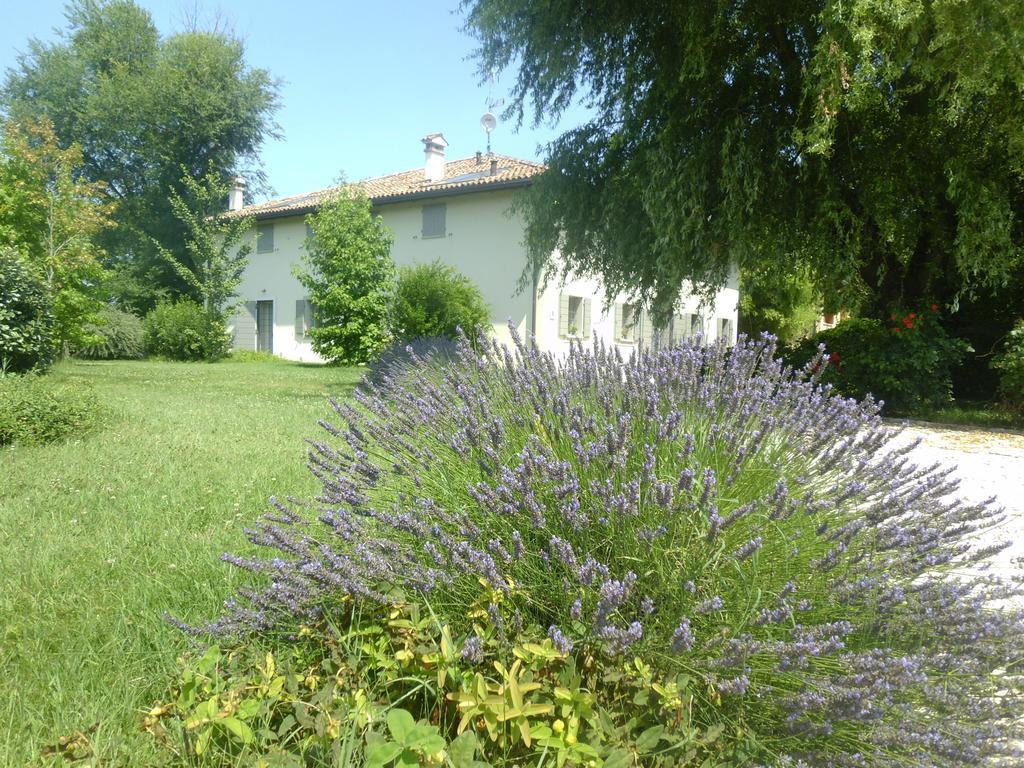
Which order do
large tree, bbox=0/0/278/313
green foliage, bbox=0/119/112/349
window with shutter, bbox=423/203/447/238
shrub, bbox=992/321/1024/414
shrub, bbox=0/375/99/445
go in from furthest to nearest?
large tree, bbox=0/0/278/313 → window with shutter, bbox=423/203/447/238 → green foliage, bbox=0/119/112/349 → shrub, bbox=992/321/1024/414 → shrub, bbox=0/375/99/445

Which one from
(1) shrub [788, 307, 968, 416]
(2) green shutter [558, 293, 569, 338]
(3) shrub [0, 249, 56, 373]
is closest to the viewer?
(3) shrub [0, 249, 56, 373]

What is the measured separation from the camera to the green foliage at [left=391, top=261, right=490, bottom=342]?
17031mm

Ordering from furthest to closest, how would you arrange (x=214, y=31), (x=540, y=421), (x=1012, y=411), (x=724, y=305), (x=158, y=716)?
(x=214, y=31) < (x=724, y=305) < (x=1012, y=411) < (x=540, y=421) < (x=158, y=716)

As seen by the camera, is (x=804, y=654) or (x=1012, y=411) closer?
(x=804, y=654)

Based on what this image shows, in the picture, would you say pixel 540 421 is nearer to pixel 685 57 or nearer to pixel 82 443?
pixel 82 443

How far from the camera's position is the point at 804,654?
1.66 meters

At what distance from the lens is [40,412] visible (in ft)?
20.8

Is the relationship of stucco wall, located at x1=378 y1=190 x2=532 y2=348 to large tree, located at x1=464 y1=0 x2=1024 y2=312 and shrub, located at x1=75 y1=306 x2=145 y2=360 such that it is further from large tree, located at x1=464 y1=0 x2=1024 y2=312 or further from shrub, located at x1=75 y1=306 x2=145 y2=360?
shrub, located at x1=75 y1=306 x2=145 y2=360

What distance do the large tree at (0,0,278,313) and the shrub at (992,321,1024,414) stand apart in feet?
100

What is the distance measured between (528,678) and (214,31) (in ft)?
127

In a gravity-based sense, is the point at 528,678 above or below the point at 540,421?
below

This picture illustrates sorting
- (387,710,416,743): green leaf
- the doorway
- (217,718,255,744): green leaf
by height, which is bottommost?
(217,718,255,744): green leaf

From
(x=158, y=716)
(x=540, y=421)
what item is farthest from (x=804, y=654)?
(x=158, y=716)

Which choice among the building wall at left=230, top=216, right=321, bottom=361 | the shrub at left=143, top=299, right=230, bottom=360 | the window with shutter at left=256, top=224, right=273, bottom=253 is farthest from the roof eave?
the shrub at left=143, top=299, right=230, bottom=360
